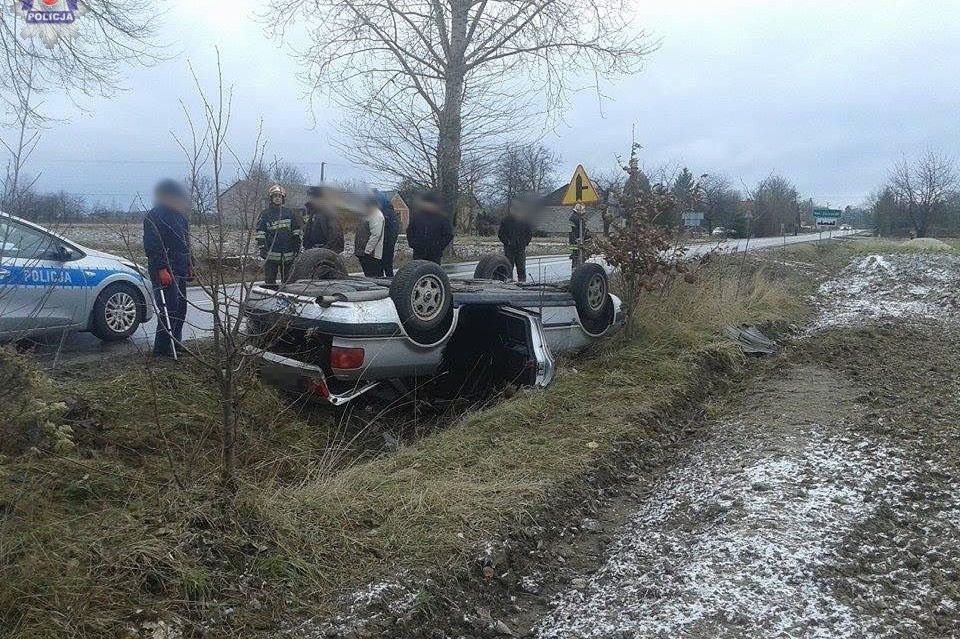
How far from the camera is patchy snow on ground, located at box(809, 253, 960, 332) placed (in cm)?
1377

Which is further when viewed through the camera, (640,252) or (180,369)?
(640,252)

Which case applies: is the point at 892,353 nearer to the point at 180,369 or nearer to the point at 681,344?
the point at 681,344

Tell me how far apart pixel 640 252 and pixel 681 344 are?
1.20 meters

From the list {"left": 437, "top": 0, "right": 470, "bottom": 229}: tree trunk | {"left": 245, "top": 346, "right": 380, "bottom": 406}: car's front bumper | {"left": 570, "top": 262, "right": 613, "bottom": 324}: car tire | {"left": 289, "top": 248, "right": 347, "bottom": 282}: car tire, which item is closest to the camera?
{"left": 245, "top": 346, "right": 380, "bottom": 406}: car's front bumper

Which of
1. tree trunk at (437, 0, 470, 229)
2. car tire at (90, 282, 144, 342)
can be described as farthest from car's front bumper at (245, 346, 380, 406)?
tree trunk at (437, 0, 470, 229)

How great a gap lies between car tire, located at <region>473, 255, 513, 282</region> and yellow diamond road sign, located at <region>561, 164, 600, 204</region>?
2.43m

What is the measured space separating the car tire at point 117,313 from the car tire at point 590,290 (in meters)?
4.47

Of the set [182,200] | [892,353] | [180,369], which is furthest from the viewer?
[892,353]

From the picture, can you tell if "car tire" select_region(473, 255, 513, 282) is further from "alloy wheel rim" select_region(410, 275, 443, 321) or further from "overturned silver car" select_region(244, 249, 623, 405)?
"alloy wheel rim" select_region(410, 275, 443, 321)

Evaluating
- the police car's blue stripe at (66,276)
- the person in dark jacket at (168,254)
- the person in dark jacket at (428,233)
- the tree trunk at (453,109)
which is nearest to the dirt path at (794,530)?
the person in dark jacket at (168,254)

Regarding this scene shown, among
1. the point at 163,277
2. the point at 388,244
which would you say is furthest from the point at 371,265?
the point at 163,277

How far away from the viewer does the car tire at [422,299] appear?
5457 millimetres

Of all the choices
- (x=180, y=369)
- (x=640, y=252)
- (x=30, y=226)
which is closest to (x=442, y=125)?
(x=640, y=252)

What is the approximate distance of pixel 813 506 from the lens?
4.29m
